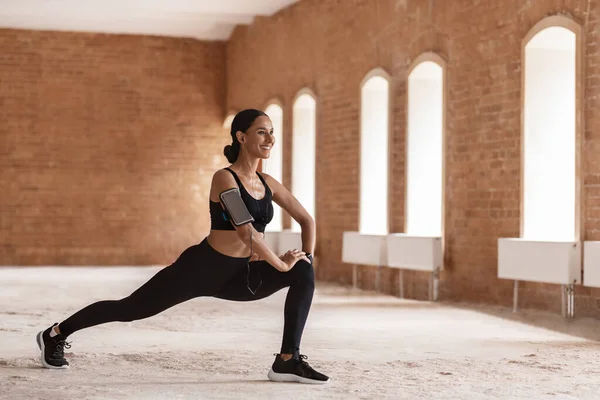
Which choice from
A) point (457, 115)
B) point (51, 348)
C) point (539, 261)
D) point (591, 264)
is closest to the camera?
point (51, 348)

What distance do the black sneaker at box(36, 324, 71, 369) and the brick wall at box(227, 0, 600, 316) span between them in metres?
4.62

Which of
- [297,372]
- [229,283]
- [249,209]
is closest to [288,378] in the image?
[297,372]

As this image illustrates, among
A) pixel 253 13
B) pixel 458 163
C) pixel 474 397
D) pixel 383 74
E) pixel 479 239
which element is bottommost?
pixel 474 397

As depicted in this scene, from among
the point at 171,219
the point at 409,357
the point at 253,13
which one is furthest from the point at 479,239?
the point at 171,219

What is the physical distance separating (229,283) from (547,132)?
5160 mm

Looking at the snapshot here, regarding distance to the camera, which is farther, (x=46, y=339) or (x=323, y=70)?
(x=323, y=70)

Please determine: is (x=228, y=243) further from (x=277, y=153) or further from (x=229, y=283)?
(x=277, y=153)

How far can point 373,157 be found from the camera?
12.6 meters

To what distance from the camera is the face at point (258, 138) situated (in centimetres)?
475

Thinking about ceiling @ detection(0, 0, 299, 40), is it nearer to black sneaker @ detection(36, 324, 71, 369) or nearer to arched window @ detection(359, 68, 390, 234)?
arched window @ detection(359, 68, 390, 234)

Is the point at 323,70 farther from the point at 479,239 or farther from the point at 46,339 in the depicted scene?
the point at 46,339

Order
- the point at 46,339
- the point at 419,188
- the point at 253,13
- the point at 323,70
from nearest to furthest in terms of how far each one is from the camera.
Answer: the point at 46,339
the point at 419,188
the point at 323,70
the point at 253,13

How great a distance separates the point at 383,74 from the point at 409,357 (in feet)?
20.9

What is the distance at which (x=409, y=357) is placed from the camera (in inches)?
235
